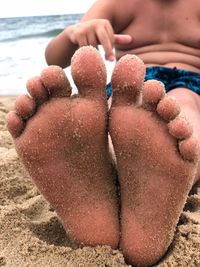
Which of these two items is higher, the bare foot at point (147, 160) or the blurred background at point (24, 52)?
Result: the bare foot at point (147, 160)

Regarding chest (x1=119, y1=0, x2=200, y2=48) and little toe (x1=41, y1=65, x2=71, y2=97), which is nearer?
little toe (x1=41, y1=65, x2=71, y2=97)

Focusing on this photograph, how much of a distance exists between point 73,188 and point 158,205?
175 millimetres

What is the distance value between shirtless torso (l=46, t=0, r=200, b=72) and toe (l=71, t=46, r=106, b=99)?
27.2 inches

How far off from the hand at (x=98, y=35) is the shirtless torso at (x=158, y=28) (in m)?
0.32

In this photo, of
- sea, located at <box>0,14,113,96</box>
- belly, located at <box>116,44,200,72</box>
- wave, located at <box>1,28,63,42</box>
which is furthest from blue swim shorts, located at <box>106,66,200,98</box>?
wave, located at <box>1,28,63,42</box>

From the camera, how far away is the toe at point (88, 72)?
940mm

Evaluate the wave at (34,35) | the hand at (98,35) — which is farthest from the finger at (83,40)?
the wave at (34,35)

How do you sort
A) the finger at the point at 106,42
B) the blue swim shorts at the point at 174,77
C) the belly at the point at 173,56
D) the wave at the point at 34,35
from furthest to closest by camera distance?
the wave at the point at 34,35 < the belly at the point at 173,56 < the blue swim shorts at the point at 174,77 < the finger at the point at 106,42

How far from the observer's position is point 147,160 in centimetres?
94

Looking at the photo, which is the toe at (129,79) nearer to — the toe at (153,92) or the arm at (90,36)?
the toe at (153,92)

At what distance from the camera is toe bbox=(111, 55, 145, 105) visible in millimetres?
948

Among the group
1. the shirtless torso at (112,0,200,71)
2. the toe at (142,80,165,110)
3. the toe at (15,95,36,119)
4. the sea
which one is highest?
the toe at (142,80,165,110)

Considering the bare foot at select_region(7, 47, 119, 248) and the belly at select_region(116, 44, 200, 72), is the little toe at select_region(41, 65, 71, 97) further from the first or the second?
the belly at select_region(116, 44, 200, 72)

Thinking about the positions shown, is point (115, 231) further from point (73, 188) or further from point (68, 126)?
point (68, 126)
